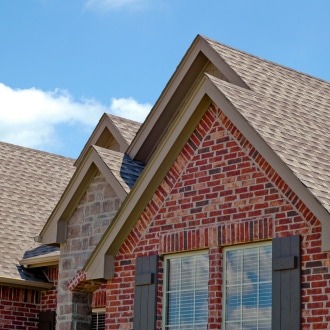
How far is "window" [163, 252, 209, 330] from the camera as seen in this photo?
12.8 m

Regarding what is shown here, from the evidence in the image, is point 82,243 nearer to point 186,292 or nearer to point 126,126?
point 126,126

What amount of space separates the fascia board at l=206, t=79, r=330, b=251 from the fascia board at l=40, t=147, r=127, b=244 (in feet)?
12.0

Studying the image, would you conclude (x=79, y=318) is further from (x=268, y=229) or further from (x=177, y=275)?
(x=268, y=229)

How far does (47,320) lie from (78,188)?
396 cm

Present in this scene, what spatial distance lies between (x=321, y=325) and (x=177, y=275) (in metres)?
2.70

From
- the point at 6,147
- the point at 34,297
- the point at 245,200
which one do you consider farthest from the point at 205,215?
the point at 6,147

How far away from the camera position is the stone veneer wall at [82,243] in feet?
55.3

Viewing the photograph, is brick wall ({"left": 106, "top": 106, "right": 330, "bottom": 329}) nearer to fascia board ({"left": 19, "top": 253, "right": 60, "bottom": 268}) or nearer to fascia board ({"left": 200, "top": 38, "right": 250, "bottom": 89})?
fascia board ({"left": 200, "top": 38, "right": 250, "bottom": 89})

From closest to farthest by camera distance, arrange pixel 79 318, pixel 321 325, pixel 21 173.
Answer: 1. pixel 321 325
2. pixel 79 318
3. pixel 21 173

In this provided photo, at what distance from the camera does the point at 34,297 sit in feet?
66.0

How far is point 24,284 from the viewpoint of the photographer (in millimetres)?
19641

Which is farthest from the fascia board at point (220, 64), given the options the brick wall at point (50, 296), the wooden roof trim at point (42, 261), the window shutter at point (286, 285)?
the brick wall at point (50, 296)

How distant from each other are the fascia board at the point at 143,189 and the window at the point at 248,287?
1.71 m

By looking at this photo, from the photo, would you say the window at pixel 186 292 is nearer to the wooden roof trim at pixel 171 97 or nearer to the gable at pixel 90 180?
the gable at pixel 90 180
